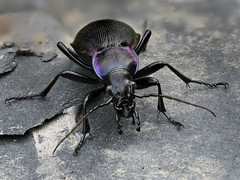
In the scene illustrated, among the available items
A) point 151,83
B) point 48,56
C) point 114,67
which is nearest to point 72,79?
point 114,67

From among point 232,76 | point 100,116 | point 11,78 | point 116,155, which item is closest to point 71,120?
point 100,116

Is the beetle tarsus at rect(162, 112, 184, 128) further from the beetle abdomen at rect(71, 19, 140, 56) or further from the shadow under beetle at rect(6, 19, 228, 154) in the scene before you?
the beetle abdomen at rect(71, 19, 140, 56)

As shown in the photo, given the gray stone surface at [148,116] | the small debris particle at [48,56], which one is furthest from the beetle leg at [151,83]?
the small debris particle at [48,56]

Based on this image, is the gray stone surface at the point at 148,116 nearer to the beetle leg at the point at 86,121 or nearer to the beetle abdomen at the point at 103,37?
the beetle leg at the point at 86,121

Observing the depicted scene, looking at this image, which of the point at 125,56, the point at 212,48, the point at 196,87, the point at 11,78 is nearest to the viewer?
the point at 125,56

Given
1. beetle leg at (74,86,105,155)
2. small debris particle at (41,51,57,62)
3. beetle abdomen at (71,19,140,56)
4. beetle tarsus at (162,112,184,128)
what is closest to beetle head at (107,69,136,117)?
beetle leg at (74,86,105,155)

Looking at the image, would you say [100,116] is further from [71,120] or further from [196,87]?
Answer: [196,87]
